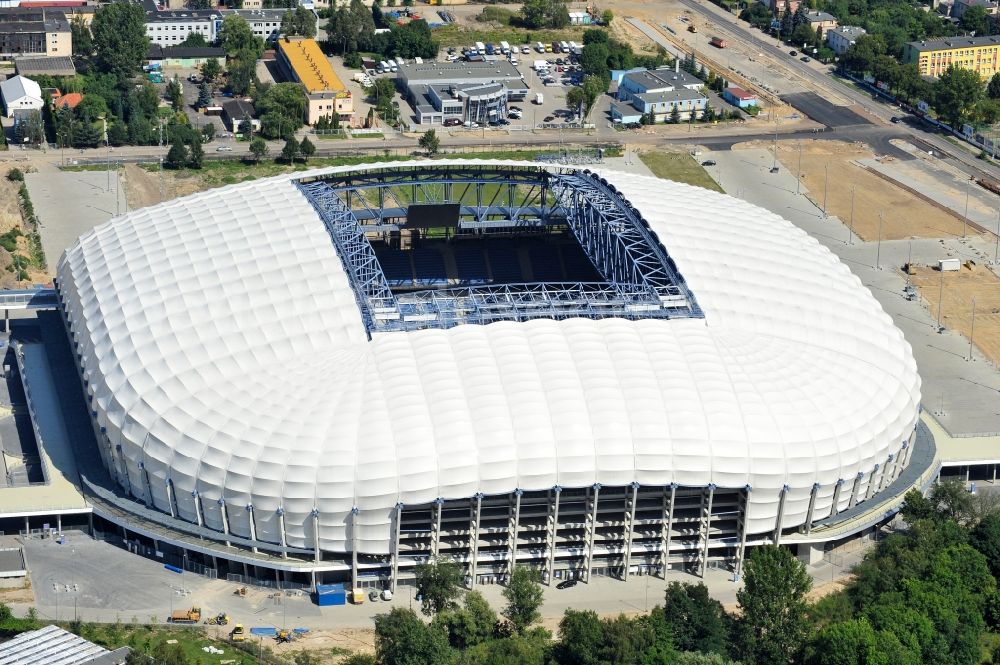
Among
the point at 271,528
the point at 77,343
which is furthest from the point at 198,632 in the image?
the point at 77,343

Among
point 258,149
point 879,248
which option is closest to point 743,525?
point 879,248

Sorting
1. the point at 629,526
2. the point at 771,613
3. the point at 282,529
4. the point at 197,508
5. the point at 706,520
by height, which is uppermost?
the point at 197,508

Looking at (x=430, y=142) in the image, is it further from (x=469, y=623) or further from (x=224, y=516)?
(x=469, y=623)

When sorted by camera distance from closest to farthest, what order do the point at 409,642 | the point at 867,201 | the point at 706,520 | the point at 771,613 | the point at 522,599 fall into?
1. the point at 409,642
2. the point at 771,613
3. the point at 522,599
4. the point at 706,520
5. the point at 867,201

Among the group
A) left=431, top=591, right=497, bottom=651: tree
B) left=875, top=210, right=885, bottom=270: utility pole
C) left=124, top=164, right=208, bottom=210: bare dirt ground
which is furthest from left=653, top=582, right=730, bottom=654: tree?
left=124, top=164, right=208, bottom=210: bare dirt ground

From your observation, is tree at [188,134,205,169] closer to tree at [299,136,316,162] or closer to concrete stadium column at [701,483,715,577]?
tree at [299,136,316,162]
